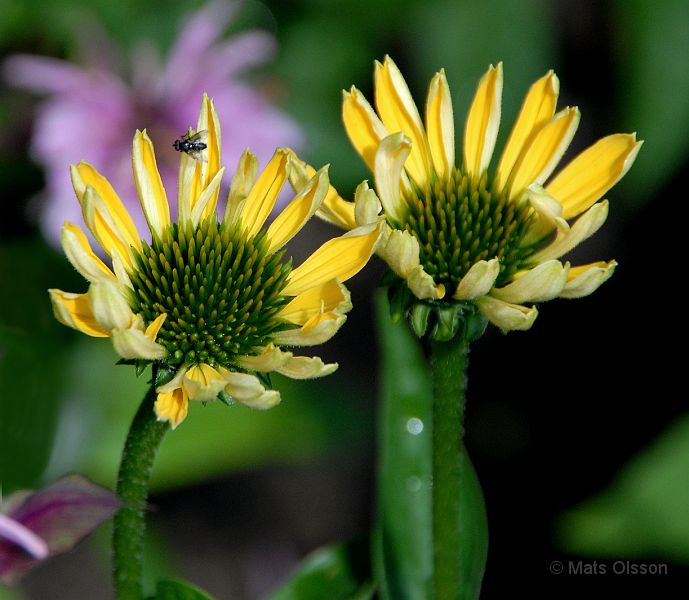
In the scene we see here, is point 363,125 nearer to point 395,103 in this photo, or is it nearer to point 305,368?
point 395,103

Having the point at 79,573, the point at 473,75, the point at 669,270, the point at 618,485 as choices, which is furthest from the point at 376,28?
the point at 79,573

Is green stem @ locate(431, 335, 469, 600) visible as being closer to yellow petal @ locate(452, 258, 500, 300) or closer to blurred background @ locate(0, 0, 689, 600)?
yellow petal @ locate(452, 258, 500, 300)

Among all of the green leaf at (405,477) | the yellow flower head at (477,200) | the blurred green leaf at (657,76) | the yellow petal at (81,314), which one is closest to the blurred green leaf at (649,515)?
the blurred green leaf at (657,76)

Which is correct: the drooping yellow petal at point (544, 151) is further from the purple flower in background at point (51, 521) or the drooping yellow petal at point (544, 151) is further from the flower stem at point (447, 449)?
the purple flower in background at point (51, 521)

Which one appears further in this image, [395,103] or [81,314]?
[395,103]

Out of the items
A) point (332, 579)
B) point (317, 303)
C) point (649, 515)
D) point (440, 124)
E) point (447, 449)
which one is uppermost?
point (440, 124)

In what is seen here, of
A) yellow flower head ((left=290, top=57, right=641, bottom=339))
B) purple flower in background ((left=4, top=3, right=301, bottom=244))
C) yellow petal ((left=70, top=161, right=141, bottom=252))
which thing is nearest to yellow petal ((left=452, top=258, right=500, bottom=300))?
yellow flower head ((left=290, top=57, right=641, bottom=339))

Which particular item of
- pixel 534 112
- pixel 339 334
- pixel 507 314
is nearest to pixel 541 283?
pixel 507 314
